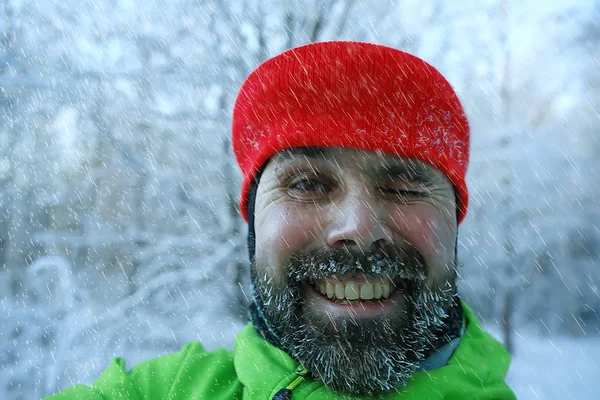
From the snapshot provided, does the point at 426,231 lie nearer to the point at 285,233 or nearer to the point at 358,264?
the point at 358,264

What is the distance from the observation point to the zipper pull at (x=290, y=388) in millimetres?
1261

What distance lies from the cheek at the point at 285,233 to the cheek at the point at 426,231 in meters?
0.24

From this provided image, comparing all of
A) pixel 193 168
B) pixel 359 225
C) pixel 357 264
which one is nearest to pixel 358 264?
pixel 357 264

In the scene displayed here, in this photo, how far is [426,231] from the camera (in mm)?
1297

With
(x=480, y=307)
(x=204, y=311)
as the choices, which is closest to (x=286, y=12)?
(x=204, y=311)

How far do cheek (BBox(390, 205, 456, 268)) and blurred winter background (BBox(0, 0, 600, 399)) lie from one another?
4.54m

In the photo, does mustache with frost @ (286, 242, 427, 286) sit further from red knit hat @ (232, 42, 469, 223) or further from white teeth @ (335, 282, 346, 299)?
red knit hat @ (232, 42, 469, 223)

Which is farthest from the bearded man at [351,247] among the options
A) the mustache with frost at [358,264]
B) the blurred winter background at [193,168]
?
the blurred winter background at [193,168]

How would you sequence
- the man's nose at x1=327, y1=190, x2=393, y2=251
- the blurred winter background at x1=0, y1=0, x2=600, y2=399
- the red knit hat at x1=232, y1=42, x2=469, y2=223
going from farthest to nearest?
the blurred winter background at x1=0, y1=0, x2=600, y2=399
the red knit hat at x1=232, y1=42, x2=469, y2=223
the man's nose at x1=327, y1=190, x2=393, y2=251

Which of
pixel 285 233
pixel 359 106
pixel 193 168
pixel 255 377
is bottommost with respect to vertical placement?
pixel 193 168

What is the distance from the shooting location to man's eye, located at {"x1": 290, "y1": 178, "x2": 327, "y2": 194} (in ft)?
4.39

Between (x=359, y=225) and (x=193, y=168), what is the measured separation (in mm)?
5009

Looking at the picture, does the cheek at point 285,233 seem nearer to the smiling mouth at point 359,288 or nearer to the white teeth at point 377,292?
the smiling mouth at point 359,288

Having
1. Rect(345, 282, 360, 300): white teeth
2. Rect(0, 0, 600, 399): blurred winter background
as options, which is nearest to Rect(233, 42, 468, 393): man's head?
Rect(345, 282, 360, 300): white teeth
